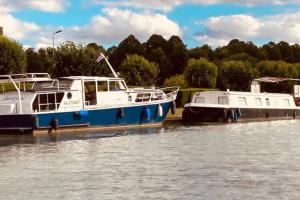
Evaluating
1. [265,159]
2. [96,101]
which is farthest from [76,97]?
[265,159]

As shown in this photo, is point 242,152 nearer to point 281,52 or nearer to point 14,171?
point 14,171

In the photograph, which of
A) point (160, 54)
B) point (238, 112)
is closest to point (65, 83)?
point (238, 112)

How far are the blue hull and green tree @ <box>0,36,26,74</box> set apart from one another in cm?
2495

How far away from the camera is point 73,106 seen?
4522cm

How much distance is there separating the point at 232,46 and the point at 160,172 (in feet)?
454

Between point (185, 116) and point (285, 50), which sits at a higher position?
point (285, 50)

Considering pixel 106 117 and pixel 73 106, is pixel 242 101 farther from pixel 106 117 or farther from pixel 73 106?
pixel 73 106

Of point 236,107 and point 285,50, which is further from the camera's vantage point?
point 285,50

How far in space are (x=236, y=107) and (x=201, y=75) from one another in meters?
27.8

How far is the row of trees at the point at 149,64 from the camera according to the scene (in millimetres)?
77875

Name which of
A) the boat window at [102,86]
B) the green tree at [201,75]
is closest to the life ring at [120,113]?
the boat window at [102,86]

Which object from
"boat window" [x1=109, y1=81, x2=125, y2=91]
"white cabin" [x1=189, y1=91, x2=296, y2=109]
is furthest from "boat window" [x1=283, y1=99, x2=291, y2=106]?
"boat window" [x1=109, y1=81, x2=125, y2=91]

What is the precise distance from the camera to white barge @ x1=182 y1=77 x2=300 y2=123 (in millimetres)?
56522

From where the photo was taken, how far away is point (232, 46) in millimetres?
160125
